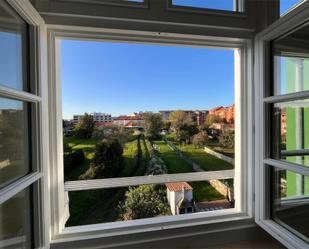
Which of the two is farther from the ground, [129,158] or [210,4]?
[210,4]

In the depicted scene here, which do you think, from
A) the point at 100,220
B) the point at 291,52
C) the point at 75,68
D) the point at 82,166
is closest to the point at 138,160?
the point at 82,166

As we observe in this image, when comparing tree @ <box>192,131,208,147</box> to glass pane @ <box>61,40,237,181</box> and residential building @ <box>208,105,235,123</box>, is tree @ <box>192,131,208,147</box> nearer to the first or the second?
glass pane @ <box>61,40,237,181</box>

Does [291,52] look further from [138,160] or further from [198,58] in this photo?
[138,160]

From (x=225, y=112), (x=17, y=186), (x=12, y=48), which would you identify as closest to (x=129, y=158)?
(x=17, y=186)

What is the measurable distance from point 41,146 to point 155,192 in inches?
33.4

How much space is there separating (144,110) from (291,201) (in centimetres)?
115

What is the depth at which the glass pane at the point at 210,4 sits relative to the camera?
137 centimetres

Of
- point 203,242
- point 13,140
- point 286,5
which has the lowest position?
point 203,242

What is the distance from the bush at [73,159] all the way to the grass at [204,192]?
83 cm

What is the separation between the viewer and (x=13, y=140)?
961 mm

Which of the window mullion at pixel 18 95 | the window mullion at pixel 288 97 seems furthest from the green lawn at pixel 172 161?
the window mullion at pixel 18 95

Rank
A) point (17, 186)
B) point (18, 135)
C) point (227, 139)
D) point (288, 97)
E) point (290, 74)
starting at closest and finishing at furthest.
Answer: point (17, 186)
point (18, 135)
point (288, 97)
point (290, 74)
point (227, 139)

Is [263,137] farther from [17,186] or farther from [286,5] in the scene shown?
[17,186]

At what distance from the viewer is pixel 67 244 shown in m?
1.27
